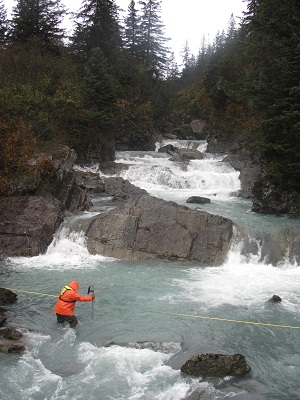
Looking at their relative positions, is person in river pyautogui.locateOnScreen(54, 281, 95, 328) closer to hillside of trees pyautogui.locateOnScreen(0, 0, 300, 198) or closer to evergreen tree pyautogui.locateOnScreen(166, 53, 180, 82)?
hillside of trees pyautogui.locateOnScreen(0, 0, 300, 198)

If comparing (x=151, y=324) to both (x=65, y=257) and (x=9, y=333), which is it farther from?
(x=65, y=257)

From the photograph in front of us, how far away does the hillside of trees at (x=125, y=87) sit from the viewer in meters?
19.1

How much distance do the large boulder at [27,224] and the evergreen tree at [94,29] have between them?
21.9m

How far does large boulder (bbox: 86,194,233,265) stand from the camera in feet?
52.6

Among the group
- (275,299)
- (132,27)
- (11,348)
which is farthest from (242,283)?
(132,27)

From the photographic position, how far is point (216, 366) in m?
8.44

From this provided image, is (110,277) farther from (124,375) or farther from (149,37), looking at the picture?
(149,37)

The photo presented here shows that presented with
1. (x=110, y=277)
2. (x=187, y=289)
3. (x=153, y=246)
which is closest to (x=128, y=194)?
(x=153, y=246)

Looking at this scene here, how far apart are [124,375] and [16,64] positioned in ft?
87.8

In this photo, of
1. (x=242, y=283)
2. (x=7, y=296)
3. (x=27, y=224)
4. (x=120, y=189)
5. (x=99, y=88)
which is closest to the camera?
(x=7, y=296)

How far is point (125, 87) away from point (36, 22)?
31.6ft

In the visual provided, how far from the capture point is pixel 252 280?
46.5ft

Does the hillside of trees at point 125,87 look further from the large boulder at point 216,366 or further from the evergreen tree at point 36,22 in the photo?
the large boulder at point 216,366

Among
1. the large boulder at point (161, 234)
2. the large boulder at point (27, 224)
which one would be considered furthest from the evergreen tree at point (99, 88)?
the large boulder at point (161, 234)
